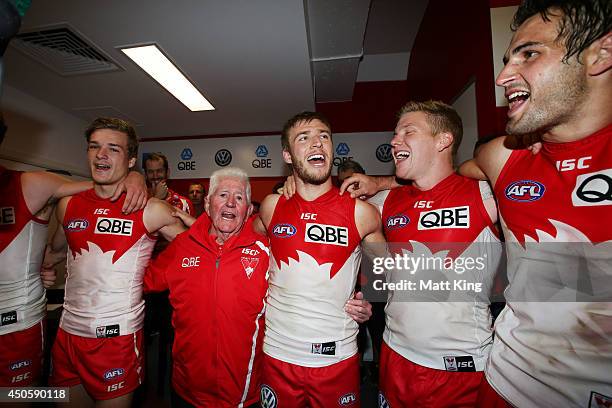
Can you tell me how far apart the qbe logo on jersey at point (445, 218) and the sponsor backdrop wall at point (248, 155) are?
4971 millimetres

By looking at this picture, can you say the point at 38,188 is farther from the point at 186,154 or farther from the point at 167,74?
the point at 186,154

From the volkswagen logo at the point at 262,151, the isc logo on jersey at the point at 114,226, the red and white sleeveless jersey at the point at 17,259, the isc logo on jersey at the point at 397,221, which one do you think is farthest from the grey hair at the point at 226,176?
the volkswagen logo at the point at 262,151

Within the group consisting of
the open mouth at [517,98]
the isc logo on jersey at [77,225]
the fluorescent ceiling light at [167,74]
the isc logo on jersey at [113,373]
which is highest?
the fluorescent ceiling light at [167,74]

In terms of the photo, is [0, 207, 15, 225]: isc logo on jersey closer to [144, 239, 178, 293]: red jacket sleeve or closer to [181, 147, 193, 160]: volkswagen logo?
[144, 239, 178, 293]: red jacket sleeve

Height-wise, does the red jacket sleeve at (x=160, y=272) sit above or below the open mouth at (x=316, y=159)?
below

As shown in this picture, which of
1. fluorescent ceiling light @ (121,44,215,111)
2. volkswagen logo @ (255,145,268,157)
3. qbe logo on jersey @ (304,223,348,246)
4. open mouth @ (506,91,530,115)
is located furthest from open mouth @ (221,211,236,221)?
volkswagen logo @ (255,145,268,157)

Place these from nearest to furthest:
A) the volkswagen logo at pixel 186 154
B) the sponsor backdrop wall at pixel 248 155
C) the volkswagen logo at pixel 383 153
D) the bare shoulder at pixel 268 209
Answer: the bare shoulder at pixel 268 209 → the volkswagen logo at pixel 383 153 → the sponsor backdrop wall at pixel 248 155 → the volkswagen logo at pixel 186 154

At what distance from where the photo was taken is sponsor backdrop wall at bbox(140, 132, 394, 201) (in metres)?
6.51

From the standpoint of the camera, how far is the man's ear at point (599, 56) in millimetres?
1050

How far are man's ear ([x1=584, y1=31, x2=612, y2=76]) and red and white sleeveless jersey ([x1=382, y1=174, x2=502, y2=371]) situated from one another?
65 centimetres

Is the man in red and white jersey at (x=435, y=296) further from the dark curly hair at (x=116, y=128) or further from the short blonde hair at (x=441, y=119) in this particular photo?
the dark curly hair at (x=116, y=128)

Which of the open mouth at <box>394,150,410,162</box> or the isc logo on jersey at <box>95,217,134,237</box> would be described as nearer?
the open mouth at <box>394,150,410,162</box>

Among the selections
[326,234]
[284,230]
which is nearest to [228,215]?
[284,230]

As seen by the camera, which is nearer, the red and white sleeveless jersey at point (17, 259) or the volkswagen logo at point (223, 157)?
the red and white sleeveless jersey at point (17, 259)
